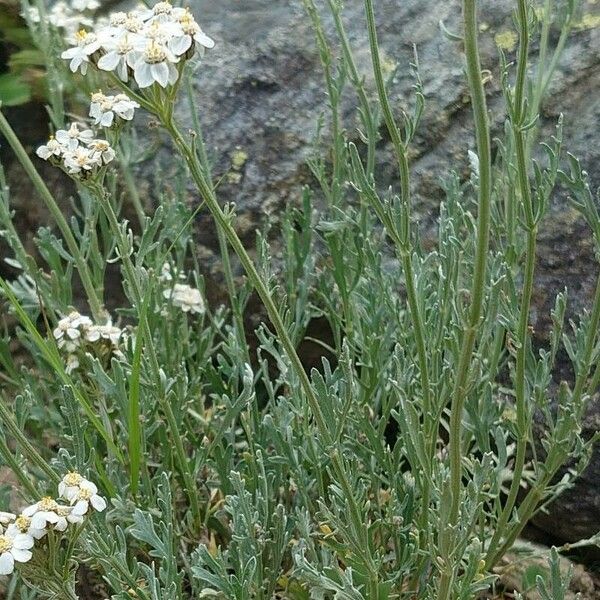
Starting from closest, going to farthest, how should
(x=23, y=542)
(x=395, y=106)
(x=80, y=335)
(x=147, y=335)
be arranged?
(x=23, y=542), (x=147, y=335), (x=80, y=335), (x=395, y=106)

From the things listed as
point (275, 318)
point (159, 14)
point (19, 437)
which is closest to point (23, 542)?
point (19, 437)

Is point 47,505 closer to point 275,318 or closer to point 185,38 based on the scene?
point 275,318

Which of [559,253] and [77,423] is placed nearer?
[77,423]

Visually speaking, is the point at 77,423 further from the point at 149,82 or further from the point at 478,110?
the point at 478,110

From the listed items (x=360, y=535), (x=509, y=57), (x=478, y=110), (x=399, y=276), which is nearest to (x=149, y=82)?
(x=478, y=110)

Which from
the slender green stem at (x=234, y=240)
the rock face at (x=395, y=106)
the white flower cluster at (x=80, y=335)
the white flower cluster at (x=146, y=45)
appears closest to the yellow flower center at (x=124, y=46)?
the white flower cluster at (x=146, y=45)

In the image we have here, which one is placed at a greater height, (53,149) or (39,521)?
(53,149)
